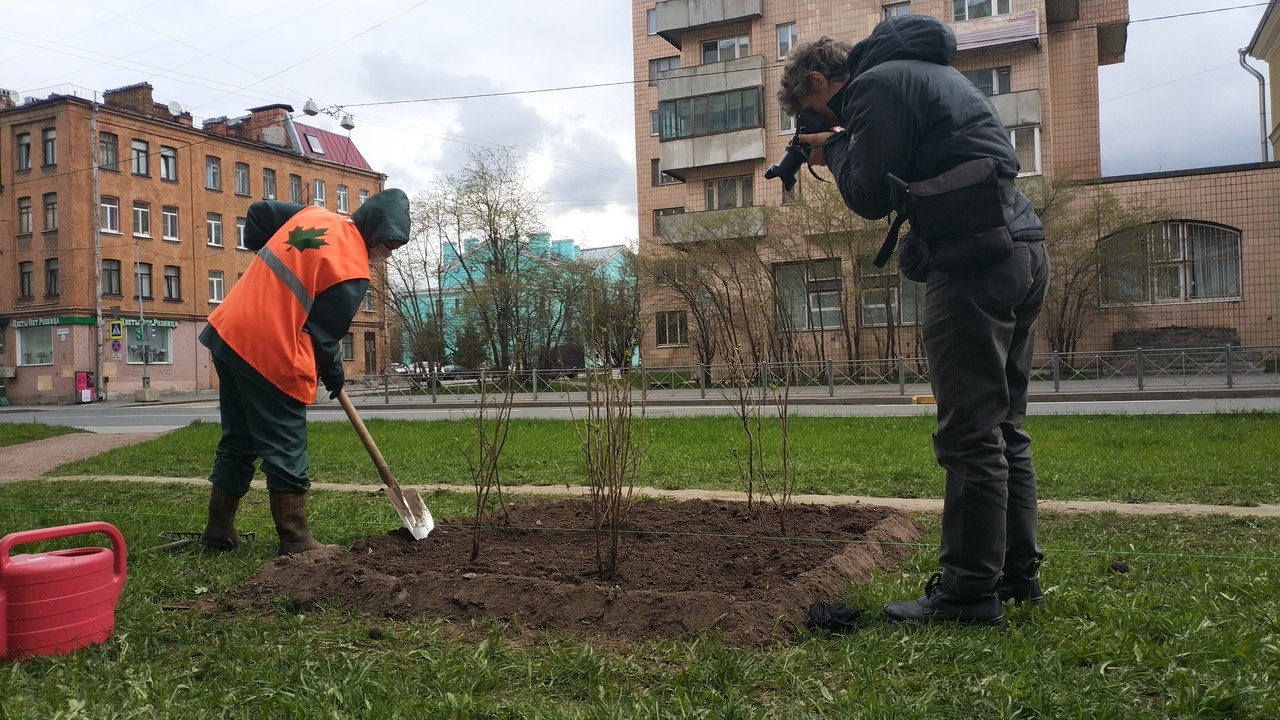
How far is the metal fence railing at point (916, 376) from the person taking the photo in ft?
61.1

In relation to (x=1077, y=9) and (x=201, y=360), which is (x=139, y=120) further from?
(x=1077, y=9)

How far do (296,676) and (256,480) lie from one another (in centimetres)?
634

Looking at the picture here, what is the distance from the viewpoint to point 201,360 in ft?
126

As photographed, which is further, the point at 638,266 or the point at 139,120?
the point at 139,120

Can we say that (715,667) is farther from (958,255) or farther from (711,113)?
(711,113)

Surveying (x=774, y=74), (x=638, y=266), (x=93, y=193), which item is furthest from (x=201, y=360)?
(x=774, y=74)

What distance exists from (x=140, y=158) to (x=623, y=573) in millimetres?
37096

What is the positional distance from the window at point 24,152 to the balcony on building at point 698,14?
23574mm

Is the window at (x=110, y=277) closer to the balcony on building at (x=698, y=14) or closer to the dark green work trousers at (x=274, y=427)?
the balcony on building at (x=698, y=14)

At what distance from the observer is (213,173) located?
3675cm

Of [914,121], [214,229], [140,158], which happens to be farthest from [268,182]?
[914,121]

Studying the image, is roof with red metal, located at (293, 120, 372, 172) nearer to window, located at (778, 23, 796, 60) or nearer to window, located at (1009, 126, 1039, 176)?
window, located at (778, 23, 796, 60)

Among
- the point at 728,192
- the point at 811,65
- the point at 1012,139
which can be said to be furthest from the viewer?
the point at 728,192

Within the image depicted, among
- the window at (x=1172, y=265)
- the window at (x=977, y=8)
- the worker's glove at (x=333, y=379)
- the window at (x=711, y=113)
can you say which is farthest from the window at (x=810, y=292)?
the worker's glove at (x=333, y=379)
